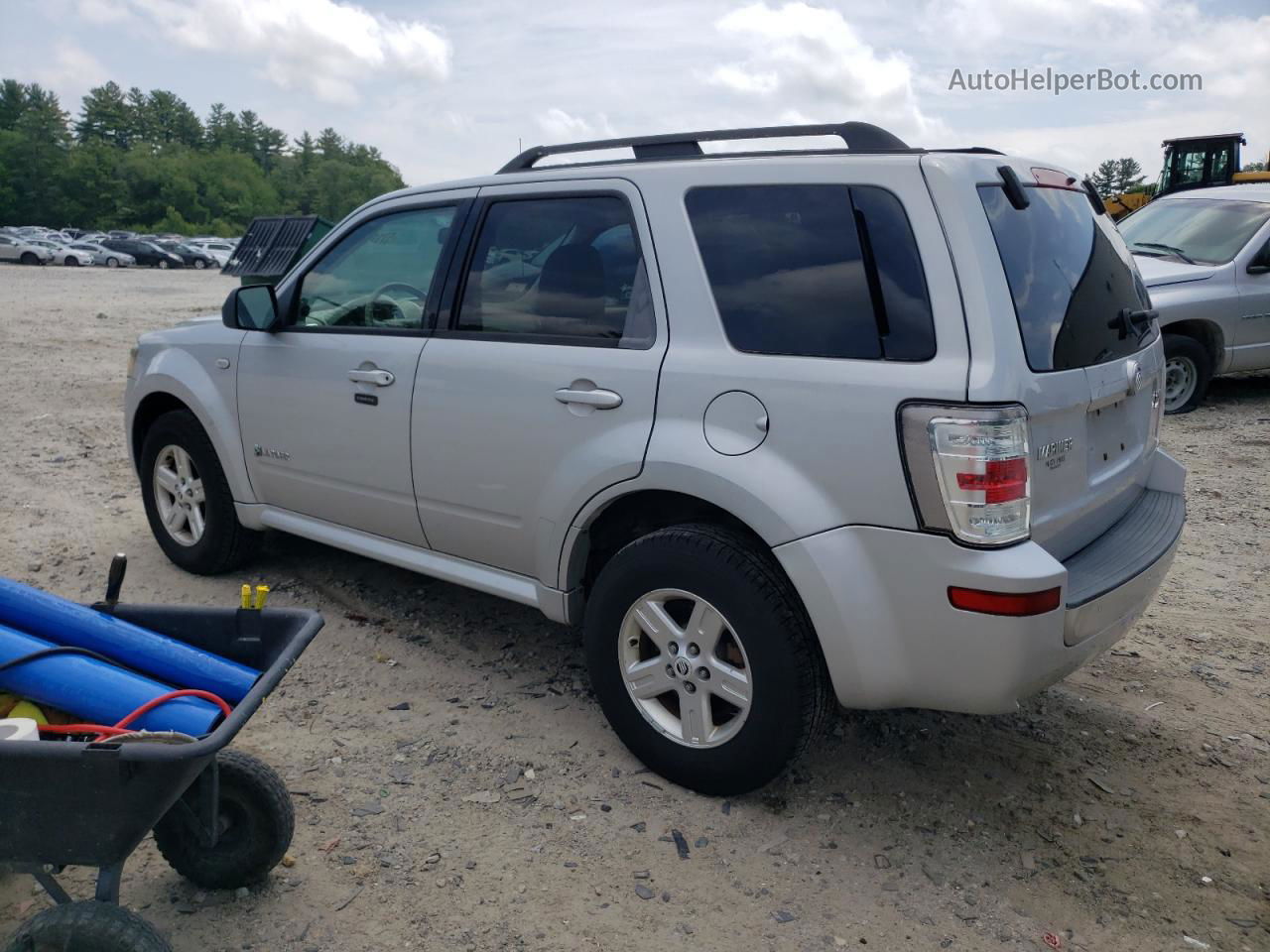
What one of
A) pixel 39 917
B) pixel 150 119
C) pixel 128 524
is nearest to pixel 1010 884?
pixel 39 917

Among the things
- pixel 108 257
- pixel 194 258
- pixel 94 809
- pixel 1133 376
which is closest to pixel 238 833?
pixel 94 809

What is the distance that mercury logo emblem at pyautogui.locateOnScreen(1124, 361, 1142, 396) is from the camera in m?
3.30

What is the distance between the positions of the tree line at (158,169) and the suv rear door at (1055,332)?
84.9m

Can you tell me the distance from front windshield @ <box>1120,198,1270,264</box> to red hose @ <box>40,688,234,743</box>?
31.0 feet

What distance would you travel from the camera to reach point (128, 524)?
6.10m

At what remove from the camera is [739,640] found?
3.08 metres

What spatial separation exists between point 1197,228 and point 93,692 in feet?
33.3

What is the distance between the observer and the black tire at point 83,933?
218 centimetres

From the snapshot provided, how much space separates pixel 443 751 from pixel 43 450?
5800 millimetres

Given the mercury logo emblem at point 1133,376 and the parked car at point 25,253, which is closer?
the mercury logo emblem at point 1133,376

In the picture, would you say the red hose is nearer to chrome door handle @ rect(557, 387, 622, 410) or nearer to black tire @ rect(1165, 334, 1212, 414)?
chrome door handle @ rect(557, 387, 622, 410)

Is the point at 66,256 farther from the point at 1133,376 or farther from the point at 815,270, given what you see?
the point at 1133,376

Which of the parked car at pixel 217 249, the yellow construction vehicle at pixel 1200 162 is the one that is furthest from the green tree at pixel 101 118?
the yellow construction vehicle at pixel 1200 162

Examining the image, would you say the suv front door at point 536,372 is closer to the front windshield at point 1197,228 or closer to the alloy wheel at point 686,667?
the alloy wheel at point 686,667
